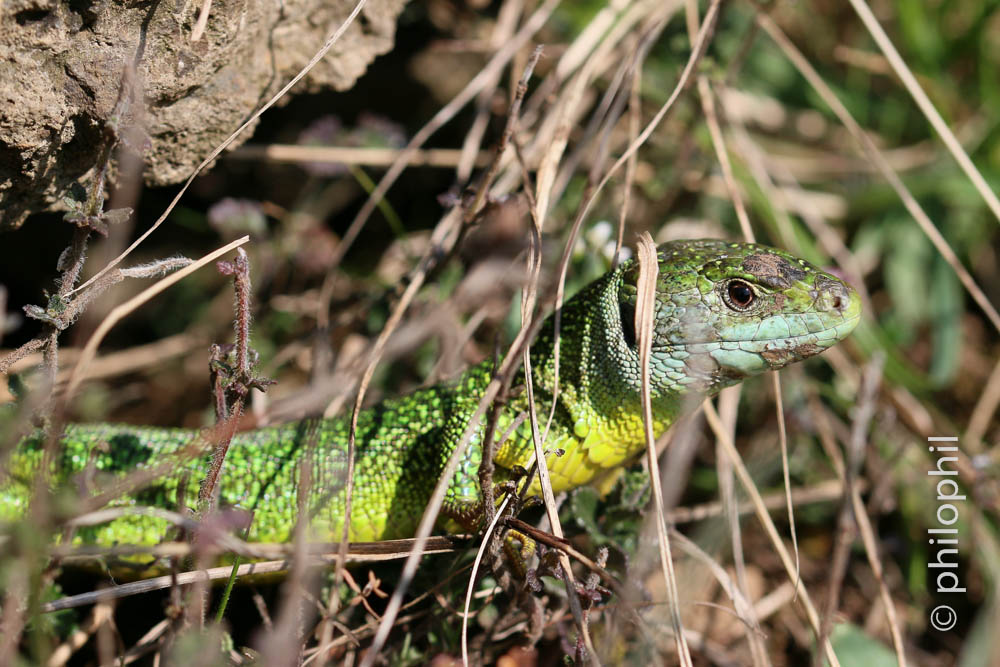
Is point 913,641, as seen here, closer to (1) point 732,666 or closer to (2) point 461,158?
(1) point 732,666

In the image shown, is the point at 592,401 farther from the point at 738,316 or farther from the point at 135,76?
the point at 135,76

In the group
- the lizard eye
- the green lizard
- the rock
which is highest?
the rock

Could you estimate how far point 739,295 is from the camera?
229 cm

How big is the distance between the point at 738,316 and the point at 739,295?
6 centimetres

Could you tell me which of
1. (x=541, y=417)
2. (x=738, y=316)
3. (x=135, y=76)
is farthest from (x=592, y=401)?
(x=135, y=76)

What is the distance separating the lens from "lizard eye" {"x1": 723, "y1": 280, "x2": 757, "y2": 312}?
228 cm

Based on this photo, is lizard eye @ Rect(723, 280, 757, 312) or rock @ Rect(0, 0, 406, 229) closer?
rock @ Rect(0, 0, 406, 229)

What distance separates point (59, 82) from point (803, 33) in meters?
4.24

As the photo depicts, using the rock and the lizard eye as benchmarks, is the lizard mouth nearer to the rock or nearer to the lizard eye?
the lizard eye

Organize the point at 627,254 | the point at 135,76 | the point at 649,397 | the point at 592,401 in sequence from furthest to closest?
1. the point at 627,254
2. the point at 592,401
3. the point at 135,76
4. the point at 649,397

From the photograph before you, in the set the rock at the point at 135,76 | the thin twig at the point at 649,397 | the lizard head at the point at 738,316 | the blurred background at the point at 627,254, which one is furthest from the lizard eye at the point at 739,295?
the rock at the point at 135,76

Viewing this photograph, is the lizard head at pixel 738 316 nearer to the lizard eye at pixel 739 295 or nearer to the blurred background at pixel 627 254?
the lizard eye at pixel 739 295

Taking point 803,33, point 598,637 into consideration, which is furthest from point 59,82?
point 803,33

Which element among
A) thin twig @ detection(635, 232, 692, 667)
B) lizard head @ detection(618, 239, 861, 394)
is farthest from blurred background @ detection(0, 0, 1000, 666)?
lizard head @ detection(618, 239, 861, 394)
